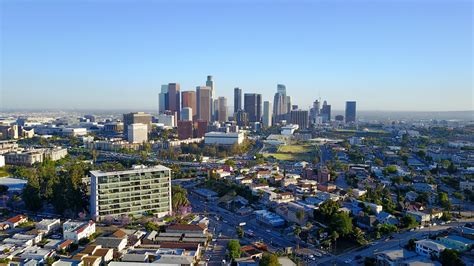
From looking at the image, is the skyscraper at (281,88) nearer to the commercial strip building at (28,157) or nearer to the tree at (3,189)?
the commercial strip building at (28,157)

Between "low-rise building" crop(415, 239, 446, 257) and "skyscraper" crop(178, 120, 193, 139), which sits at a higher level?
"skyscraper" crop(178, 120, 193, 139)

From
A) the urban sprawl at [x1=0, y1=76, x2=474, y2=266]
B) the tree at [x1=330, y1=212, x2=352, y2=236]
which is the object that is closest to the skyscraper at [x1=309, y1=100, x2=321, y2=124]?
the urban sprawl at [x1=0, y1=76, x2=474, y2=266]

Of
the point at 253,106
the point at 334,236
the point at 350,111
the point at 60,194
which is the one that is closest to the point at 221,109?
the point at 253,106

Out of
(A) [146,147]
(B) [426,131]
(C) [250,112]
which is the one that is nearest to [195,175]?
(A) [146,147]

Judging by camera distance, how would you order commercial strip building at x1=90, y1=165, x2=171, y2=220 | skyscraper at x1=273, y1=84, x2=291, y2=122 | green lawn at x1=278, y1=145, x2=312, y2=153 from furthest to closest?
skyscraper at x1=273, y1=84, x2=291, y2=122, green lawn at x1=278, y1=145, x2=312, y2=153, commercial strip building at x1=90, y1=165, x2=171, y2=220

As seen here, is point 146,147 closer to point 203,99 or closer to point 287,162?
point 287,162

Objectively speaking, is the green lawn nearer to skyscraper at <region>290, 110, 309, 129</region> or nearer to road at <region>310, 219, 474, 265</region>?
skyscraper at <region>290, 110, 309, 129</region>
